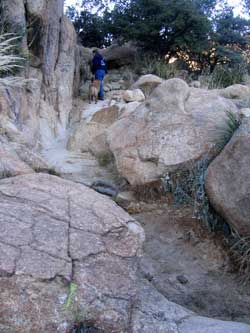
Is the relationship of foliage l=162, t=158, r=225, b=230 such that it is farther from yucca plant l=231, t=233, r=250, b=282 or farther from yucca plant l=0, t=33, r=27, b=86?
yucca plant l=0, t=33, r=27, b=86

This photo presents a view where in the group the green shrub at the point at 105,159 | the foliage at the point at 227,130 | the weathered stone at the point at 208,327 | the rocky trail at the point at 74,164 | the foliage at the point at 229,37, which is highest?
the foliage at the point at 229,37

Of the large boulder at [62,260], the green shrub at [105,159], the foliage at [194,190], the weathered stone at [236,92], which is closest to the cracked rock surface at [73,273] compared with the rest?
the large boulder at [62,260]

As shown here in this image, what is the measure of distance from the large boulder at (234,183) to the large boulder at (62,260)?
4.02ft

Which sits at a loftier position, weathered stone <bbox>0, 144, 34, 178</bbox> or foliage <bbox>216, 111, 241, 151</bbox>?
foliage <bbox>216, 111, 241, 151</bbox>

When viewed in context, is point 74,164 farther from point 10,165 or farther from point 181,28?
point 181,28

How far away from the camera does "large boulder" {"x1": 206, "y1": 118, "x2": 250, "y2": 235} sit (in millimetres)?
4609

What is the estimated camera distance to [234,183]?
15.6ft

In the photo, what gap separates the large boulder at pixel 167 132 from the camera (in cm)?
608

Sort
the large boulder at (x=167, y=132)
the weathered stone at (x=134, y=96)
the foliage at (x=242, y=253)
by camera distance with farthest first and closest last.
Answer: the weathered stone at (x=134, y=96), the large boulder at (x=167, y=132), the foliage at (x=242, y=253)

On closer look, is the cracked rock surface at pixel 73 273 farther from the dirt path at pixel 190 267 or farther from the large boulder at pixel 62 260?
the dirt path at pixel 190 267

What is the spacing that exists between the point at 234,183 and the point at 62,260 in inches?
91.6

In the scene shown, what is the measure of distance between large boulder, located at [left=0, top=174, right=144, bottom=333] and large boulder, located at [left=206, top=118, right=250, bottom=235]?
1226 mm

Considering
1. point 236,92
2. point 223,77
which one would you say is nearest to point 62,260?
point 236,92

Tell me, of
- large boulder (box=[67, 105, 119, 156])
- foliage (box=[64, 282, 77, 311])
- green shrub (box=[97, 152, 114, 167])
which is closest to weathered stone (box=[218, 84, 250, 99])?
large boulder (box=[67, 105, 119, 156])
